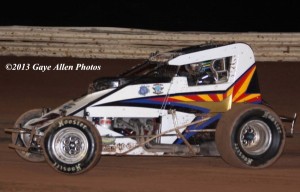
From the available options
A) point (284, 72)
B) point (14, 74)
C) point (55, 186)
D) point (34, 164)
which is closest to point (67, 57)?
point (14, 74)

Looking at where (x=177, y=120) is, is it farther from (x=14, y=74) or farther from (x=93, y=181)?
(x=14, y=74)

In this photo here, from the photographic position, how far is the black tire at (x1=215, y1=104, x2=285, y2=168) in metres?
8.28

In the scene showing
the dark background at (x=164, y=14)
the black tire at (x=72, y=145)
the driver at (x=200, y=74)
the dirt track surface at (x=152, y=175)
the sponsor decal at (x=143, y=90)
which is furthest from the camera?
the dark background at (x=164, y=14)

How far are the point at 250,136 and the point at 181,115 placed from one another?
798 mm

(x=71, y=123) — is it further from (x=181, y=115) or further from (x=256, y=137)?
(x=256, y=137)

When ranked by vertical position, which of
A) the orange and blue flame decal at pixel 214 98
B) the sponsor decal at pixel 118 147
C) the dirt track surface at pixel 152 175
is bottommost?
the dirt track surface at pixel 152 175

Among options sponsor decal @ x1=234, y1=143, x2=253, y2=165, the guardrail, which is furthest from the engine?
the guardrail

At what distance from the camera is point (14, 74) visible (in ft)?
53.8

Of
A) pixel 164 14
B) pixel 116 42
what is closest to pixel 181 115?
pixel 116 42

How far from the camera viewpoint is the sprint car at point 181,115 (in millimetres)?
8320

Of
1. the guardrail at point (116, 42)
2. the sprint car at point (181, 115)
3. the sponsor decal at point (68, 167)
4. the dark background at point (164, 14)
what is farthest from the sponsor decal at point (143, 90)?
the dark background at point (164, 14)

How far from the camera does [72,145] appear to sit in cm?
816

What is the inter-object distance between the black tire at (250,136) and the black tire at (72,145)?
1.36m

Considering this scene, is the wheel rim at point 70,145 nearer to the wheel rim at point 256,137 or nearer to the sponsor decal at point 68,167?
the sponsor decal at point 68,167
